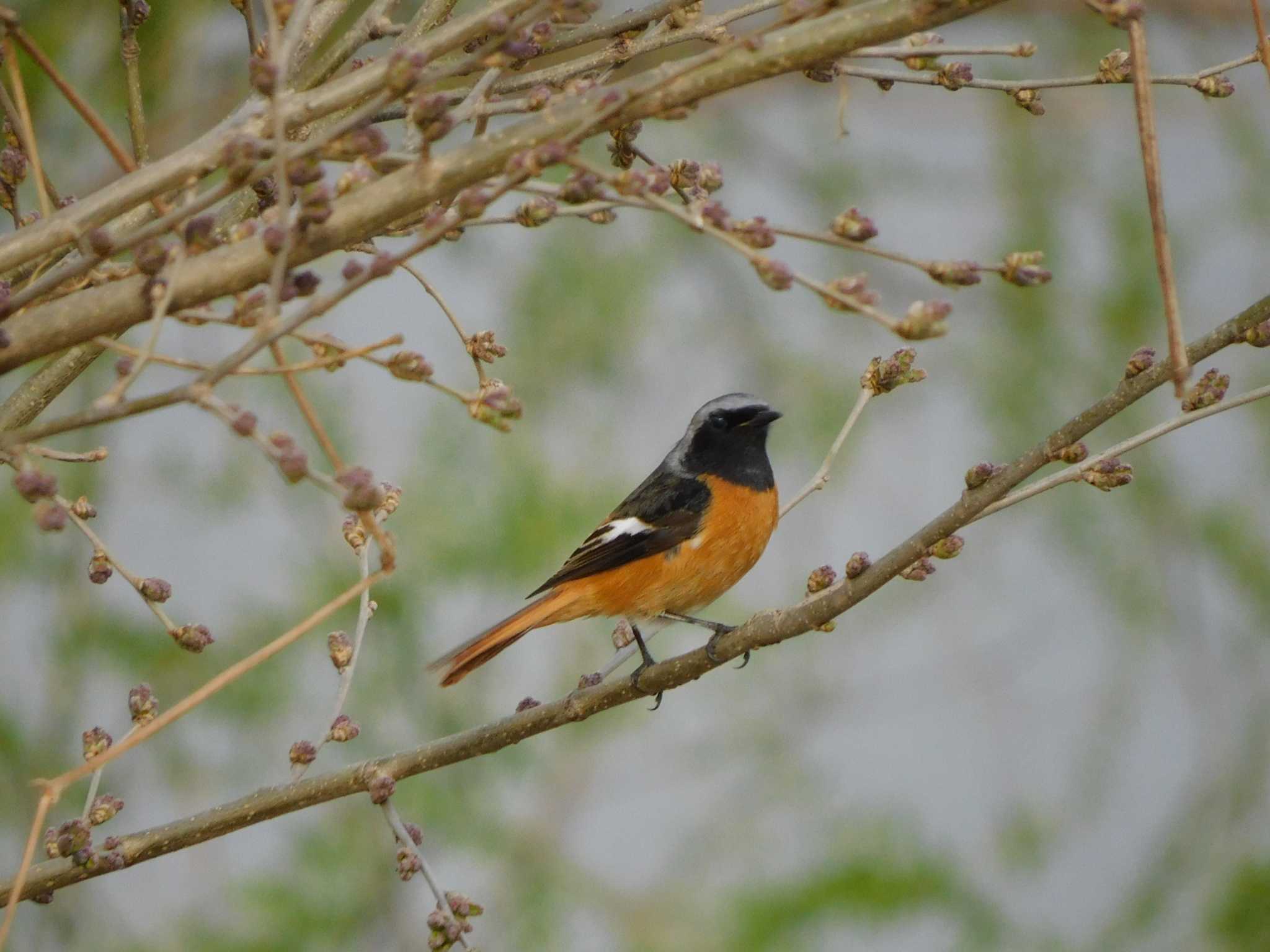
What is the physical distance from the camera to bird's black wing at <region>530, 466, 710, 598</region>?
2.68m

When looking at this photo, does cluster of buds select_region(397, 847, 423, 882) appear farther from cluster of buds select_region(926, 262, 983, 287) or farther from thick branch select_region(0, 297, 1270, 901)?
cluster of buds select_region(926, 262, 983, 287)

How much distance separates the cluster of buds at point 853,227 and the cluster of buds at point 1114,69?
0.49 m

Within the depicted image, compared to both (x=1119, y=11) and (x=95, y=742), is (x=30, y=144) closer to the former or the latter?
(x=95, y=742)

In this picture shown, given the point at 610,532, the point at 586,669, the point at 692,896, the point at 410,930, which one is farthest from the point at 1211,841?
the point at 610,532

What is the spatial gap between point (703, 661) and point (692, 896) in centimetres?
320

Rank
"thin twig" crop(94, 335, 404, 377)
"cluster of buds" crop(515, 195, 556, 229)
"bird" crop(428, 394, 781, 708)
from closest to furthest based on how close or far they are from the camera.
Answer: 1. "thin twig" crop(94, 335, 404, 377)
2. "cluster of buds" crop(515, 195, 556, 229)
3. "bird" crop(428, 394, 781, 708)

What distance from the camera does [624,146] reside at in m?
1.40

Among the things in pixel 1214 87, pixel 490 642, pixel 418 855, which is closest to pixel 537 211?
pixel 418 855

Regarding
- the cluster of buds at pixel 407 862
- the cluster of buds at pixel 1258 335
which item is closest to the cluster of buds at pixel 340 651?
the cluster of buds at pixel 407 862

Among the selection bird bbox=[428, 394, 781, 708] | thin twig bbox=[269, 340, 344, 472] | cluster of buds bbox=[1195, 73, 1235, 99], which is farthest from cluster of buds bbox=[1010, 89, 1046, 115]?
bird bbox=[428, 394, 781, 708]

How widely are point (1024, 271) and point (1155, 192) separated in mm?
103

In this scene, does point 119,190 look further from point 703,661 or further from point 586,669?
point 586,669

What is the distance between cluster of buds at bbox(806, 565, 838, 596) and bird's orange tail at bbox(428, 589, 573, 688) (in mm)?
Result: 838

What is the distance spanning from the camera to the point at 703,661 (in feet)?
5.21
